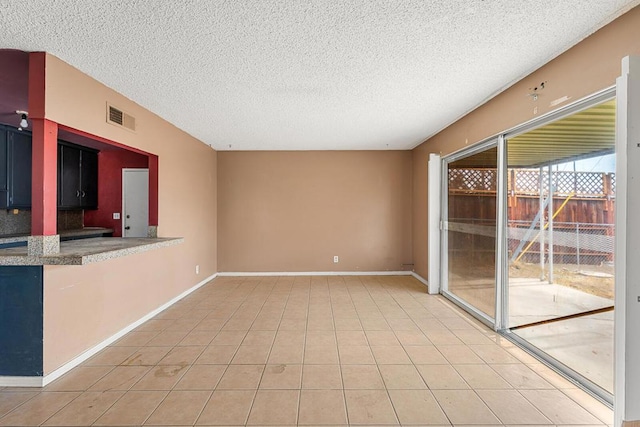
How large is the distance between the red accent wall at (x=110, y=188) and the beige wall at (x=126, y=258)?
0.96 m

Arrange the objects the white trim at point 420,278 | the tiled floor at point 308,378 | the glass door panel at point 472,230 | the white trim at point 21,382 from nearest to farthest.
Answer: the tiled floor at point 308,378, the white trim at point 21,382, the glass door panel at point 472,230, the white trim at point 420,278

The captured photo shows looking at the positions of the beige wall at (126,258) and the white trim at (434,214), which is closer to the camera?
the beige wall at (126,258)

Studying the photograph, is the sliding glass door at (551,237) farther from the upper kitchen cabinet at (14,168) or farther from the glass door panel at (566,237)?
the upper kitchen cabinet at (14,168)

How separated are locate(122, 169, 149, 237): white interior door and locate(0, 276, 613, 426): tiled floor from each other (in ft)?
5.95

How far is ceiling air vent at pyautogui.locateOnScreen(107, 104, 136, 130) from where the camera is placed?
2934 millimetres

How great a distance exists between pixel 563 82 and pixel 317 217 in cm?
428

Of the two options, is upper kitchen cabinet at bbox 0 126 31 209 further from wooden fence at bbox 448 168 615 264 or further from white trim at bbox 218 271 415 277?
wooden fence at bbox 448 168 615 264

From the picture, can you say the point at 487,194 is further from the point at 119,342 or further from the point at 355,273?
the point at 119,342

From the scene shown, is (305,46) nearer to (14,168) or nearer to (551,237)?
(551,237)

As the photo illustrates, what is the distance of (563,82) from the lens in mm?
2275

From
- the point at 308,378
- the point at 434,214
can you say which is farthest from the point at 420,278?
the point at 308,378

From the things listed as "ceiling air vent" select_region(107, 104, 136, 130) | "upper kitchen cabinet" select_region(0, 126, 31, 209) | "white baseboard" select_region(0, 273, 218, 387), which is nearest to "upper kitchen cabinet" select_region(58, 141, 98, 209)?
"upper kitchen cabinet" select_region(0, 126, 31, 209)

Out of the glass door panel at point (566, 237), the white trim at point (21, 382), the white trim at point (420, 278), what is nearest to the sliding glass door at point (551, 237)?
the glass door panel at point (566, 237)

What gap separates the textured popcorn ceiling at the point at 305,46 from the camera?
70.2 inches
